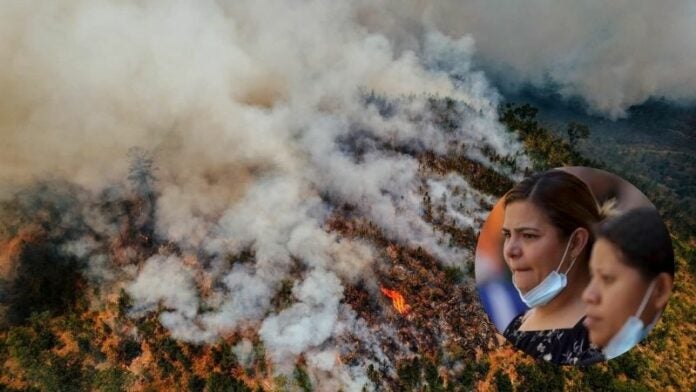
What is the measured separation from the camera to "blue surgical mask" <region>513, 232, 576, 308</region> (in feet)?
54.0

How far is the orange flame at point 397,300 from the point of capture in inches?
2589

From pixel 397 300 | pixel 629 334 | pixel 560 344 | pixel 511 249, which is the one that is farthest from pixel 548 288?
pixel 397 300

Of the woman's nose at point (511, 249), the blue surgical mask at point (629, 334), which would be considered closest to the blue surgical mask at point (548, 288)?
the woman's nose at point (511, 249)

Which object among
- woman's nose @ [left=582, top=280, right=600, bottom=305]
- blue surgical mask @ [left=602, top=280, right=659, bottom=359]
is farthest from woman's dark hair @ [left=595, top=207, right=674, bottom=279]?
woman's nose @ [left=582, top=280, right=600, bottom=305]

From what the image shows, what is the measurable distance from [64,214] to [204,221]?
1824cm

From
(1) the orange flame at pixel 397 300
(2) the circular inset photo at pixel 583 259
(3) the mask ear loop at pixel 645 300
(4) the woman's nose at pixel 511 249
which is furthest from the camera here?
(1) the orange flame at pixel 397 300

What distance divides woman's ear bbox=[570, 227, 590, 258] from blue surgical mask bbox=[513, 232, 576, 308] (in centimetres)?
14

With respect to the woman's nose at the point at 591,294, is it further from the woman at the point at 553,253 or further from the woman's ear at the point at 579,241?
the woman's ear at the point at 579,241

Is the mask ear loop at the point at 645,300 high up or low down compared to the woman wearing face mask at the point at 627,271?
down

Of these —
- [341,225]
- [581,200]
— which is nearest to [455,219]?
[341,225]

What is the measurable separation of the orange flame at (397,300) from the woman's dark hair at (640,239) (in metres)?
51.0

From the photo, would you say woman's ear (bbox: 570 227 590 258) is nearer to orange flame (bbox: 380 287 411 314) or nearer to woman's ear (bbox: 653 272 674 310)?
woman's ear (bbox: 653 272 674 310)

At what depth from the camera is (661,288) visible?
16.4 metres

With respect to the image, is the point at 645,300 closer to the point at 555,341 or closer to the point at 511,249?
the point at 555,341
